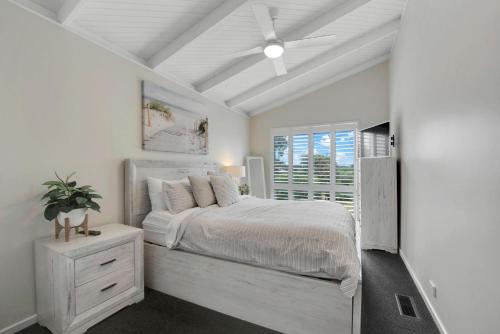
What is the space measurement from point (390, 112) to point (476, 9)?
11.0 ft

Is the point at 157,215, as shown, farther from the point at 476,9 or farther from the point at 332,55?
the point at 332,55

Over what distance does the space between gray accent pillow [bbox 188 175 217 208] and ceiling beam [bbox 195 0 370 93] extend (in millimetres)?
1673

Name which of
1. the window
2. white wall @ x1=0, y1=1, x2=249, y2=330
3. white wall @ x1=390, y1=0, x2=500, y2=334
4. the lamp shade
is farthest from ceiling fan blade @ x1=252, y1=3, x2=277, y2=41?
the window

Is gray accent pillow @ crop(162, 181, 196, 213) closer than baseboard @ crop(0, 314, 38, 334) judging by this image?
No

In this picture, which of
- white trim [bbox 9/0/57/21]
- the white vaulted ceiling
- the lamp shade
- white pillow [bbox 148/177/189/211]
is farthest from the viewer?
the lamp shade

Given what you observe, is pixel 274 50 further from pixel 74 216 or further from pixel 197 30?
pixel 74 216

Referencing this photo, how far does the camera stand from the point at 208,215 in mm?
2375

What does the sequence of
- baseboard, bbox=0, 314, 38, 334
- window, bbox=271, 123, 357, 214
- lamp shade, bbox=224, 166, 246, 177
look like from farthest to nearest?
window, bbox=271, 123, 357, 214 → lamp shade, bbox=224, 166, 246, 177 → baseboard, bbox=0, 314, 38, 334

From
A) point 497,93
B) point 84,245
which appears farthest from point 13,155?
point 497,93

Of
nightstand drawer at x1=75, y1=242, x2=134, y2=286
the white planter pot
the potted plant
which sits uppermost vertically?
the potted plant

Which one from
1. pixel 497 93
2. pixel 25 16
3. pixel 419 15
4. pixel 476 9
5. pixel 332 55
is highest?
pixel 332 55

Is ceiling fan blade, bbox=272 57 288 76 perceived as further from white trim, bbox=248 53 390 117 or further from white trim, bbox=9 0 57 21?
white trim, bbox=9 0 57 21

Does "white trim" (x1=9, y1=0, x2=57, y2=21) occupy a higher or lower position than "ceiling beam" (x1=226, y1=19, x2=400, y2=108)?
lower

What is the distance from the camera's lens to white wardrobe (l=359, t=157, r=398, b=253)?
11.0 ft
